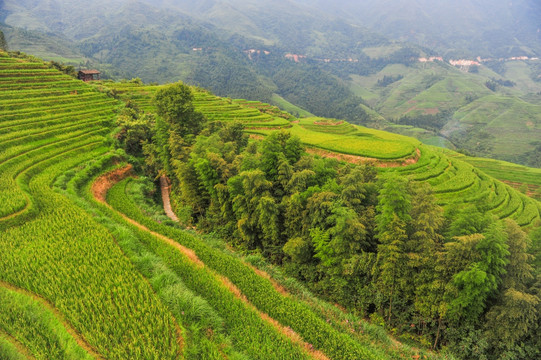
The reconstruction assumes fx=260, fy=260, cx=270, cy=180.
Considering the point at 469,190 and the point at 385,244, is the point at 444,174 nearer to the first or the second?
the point at 469,190

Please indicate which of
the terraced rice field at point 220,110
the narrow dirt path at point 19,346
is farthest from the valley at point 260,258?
the terraced rice field at point 220,110

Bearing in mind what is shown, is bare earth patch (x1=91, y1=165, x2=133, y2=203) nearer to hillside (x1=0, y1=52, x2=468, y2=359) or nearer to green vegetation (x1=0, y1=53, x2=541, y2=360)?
green vegetation (x1=0, y1=53, x2=541, y2=360)

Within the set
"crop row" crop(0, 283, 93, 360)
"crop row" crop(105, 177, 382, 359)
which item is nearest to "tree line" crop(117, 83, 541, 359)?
"crop row" crop(105, 177, 382, 359)

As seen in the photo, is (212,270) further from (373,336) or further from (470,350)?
(470,350)

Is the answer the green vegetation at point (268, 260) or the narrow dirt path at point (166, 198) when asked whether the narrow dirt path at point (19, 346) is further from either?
the narrow dirt path at point (166, 198)

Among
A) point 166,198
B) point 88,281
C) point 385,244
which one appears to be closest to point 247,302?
point 88,281

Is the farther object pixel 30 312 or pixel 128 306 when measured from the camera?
pixel 128 306

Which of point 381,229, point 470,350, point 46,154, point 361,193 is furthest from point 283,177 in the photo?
point 46,154
